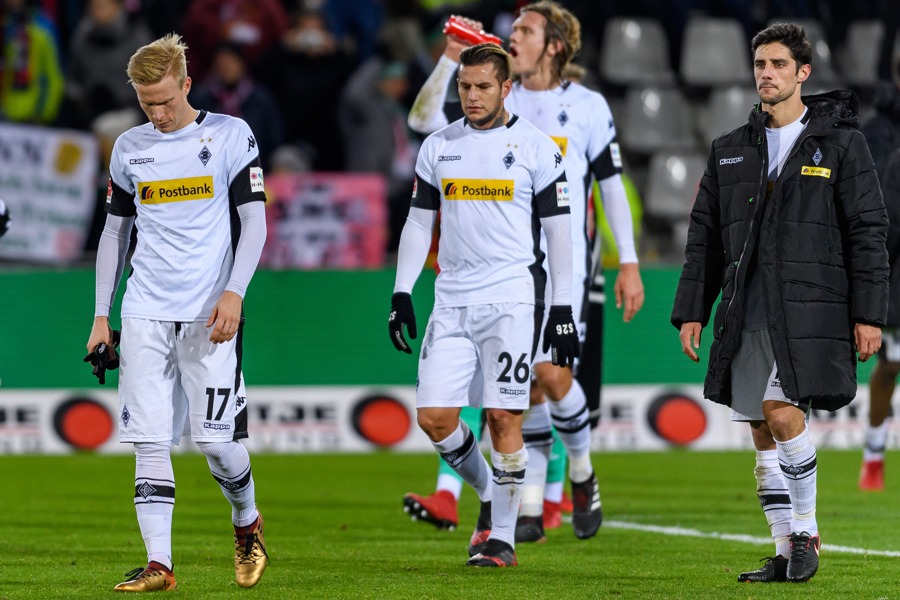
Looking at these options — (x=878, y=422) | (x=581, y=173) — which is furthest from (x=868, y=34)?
(x=581, y=173)

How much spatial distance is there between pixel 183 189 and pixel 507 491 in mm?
1967

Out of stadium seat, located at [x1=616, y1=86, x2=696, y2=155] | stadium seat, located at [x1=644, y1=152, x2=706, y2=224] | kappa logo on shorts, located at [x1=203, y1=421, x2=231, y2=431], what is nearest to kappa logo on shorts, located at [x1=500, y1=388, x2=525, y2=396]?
kappa logo on shorts, located at [x1=203, y1=421, x2=231, y2=431]

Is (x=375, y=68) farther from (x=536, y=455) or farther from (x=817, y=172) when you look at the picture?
(x=817, y=172)

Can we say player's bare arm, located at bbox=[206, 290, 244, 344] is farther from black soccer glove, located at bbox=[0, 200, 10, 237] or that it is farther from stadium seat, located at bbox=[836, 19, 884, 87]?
stadium seat, located at bbox=[836, 19, 884, 87]

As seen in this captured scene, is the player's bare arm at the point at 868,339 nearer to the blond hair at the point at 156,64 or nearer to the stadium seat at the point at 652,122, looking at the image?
the blond hair at the point at 156,64

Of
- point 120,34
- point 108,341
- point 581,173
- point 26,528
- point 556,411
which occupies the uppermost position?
point 120,34

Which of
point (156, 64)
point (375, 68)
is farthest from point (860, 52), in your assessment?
point (156, 64)

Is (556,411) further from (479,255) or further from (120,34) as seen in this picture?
(120,34)

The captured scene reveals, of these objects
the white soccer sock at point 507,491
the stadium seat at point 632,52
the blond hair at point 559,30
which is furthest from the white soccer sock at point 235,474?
the stadium seat at point 632,52

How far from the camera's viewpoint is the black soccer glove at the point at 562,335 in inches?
274

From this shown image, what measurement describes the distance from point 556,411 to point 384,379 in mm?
5403

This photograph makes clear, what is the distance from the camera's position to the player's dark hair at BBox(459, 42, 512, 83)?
711 cm

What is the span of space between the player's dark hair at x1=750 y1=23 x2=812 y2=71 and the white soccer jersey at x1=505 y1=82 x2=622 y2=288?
204 centimetres

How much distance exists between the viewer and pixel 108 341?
6566 mm
